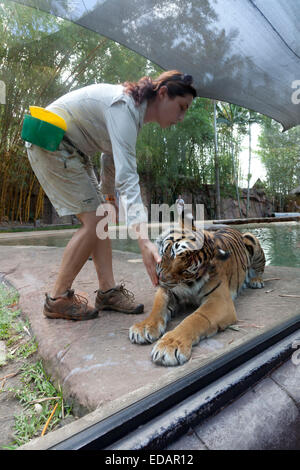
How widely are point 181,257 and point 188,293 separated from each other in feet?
1.03

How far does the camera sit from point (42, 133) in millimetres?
1466

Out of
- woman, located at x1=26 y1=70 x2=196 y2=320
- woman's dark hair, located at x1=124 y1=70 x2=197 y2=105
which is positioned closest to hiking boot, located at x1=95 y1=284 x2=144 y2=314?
woman, located at x1=26 y1=70 x2=196 y2=320

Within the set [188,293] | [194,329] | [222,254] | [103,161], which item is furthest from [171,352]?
[103,161]

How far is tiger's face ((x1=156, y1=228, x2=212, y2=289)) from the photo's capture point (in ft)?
4.61

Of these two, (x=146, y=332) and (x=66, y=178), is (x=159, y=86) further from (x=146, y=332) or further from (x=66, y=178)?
(x=146, y=332)

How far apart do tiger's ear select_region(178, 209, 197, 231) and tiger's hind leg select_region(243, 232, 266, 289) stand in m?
0.84

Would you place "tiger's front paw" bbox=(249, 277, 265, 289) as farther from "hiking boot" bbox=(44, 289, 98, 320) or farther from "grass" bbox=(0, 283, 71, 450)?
"grass" bbox=(0, 283, 71, 450)

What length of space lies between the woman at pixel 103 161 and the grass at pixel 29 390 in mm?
219

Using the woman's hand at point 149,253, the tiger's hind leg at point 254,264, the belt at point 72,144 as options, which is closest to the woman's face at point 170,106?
the belt at point 72,144

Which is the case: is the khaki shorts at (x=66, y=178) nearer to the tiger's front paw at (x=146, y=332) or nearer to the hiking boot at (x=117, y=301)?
the hiking boot at (x=117, y=301)

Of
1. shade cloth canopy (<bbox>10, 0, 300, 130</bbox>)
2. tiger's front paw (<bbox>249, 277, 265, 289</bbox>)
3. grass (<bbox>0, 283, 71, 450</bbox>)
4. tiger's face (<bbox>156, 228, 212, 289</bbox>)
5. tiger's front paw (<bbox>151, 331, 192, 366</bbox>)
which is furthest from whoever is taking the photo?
tiger's front paw (<bbox>249, 277, 265, 289</bbox>)

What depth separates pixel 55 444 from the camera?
2.40 feet

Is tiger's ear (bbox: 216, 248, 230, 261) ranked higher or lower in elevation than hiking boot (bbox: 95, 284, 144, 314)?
higher

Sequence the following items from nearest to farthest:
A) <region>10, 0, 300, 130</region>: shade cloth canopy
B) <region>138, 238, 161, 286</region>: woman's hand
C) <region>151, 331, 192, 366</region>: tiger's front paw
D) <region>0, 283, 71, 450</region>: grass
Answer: <region>0, 283, 71, 450</region>: grass
<region>151, 331, 192, 366</region>: tiger's front paw
<region>138, 238, 161, 286</region>: woman's hand
<region>10, 0, 300, 130</region>: shade cloth canopy
